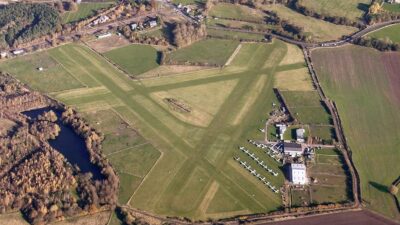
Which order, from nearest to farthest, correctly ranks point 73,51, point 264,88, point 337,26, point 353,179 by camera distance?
point 353,179 → point 264,88 → point 73,51 → point 337,26

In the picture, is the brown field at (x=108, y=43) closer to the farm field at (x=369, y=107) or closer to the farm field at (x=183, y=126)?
the farm field at (x=183, y=126)

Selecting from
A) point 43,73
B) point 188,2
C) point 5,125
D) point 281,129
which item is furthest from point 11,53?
point 281,129

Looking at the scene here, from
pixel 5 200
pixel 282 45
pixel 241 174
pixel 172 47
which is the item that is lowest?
pixel 5 200

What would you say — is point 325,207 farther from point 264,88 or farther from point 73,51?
point 73,51

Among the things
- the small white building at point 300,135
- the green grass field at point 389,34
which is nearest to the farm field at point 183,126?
the small white building at point 300,135

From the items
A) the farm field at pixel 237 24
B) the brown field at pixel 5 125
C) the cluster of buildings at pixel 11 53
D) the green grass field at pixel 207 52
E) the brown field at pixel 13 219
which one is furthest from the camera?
the farm field at pixel 237 24

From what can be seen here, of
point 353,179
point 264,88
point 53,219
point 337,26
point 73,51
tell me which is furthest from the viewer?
point 337,26

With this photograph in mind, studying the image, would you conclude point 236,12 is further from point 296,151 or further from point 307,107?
point 296,151

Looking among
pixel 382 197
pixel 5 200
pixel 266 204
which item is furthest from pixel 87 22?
pixel 382 197
